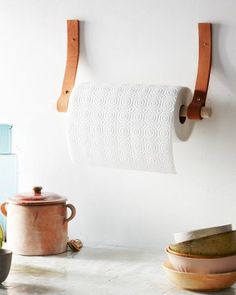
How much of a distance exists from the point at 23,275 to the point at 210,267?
432mm

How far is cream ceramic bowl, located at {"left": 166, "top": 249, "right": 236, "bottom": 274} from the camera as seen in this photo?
144cm

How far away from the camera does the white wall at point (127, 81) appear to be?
68.7 inches

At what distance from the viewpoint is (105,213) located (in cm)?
190

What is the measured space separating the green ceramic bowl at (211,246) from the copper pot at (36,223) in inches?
16.7

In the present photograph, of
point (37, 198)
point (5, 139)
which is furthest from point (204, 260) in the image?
point (5, 139)

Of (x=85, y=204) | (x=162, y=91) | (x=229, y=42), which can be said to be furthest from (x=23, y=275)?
(x=229, y=42)

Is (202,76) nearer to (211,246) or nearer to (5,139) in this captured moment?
(211,246)

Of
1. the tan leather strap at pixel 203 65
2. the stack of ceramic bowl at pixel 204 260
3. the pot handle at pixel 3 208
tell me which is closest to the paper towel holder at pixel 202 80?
the tan leather strap at pixel 203 65

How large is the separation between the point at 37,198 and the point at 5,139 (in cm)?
29

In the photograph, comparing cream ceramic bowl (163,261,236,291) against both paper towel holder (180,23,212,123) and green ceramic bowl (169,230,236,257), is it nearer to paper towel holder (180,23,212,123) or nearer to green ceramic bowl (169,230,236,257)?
green ceramic bowl (169,230,236,257)

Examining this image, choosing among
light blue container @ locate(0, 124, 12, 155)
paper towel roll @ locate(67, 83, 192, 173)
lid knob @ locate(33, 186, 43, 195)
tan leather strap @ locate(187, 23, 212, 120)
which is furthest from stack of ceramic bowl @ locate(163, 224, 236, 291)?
Result: light blue container @ locate(0, 124, 12, 155)

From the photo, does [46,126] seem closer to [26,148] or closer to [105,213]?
[26,148]

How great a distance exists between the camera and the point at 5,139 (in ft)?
6.52

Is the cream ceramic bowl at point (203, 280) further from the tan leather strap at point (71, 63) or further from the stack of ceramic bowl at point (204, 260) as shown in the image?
the tan leather strap at point (71, 63)
